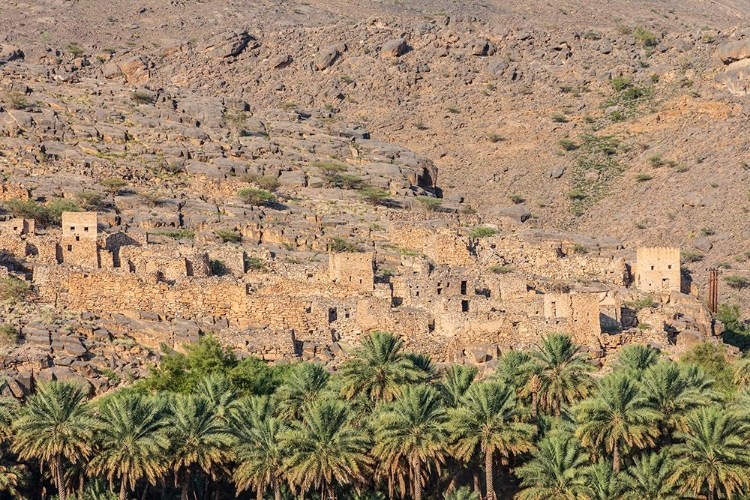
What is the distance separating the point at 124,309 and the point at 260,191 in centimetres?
2203

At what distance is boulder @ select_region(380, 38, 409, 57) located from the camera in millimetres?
118875

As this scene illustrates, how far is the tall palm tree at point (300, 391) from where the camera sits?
42.2 meters

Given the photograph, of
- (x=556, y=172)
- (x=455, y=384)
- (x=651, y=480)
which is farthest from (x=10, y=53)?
(x=651, y=480)

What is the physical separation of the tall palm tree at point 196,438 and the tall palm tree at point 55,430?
2330 millimetres

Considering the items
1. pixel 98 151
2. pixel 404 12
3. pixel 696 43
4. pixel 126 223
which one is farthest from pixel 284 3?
pixel 126 223

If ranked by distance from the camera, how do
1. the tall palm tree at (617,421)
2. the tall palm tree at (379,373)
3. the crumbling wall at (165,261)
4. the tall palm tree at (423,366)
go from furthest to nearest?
the crumbling wall at (165,261), the tall palm tree at (423,366), the tall palm tree at (379,373), the tall palm tree at (617,421)

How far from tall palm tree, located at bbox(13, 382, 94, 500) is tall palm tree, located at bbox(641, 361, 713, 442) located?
16.0m

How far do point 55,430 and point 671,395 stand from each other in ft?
57.4

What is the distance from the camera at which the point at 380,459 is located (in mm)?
40594

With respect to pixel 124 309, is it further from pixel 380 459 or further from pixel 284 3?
pixel 284 3

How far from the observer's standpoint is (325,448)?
39.8m

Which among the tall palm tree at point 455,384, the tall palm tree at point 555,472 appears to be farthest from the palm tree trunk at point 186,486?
the tall palm tree at point 555,472

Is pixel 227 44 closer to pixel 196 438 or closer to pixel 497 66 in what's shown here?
pixel 497 66

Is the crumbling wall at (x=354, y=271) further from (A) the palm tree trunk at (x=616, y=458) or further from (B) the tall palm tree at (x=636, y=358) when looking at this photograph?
(A) the palm tree trunk at (x=616, y=458)
